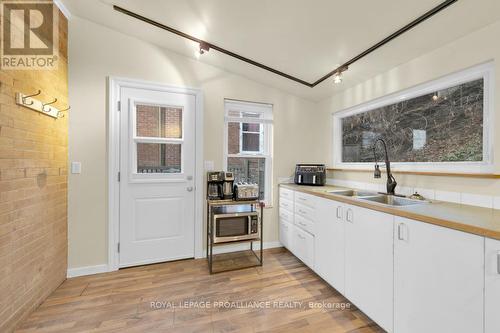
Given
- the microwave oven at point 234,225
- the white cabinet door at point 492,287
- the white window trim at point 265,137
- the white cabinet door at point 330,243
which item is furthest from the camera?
the white window trim at point 265,137

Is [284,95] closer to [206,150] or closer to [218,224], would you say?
[206,150]

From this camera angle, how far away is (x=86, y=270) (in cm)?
229

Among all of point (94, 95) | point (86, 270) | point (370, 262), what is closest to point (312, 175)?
point (370, 262)

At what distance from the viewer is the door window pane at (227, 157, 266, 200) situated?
300 centimetres

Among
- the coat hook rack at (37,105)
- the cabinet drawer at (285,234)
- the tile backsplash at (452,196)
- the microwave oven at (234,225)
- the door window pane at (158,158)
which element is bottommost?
the cabinet drawer at (285,234)

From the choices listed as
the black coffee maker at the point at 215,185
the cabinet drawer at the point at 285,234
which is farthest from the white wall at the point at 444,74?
the black coffee maker at the point at 215,185

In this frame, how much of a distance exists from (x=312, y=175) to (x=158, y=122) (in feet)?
6.78

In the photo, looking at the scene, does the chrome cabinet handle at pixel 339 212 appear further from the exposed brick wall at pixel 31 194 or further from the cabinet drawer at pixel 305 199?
the exposed brick wall at pixel 31 194

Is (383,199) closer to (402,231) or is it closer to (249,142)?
(402,231)

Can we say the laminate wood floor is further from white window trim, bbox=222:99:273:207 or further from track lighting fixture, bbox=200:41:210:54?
track lighting fixture, bbox=200:41:210:54

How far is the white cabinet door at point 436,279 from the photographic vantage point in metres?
1.00

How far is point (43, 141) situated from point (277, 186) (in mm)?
2578

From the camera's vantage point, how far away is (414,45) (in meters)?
1.74

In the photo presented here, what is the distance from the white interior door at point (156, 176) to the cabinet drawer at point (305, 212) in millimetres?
1313
